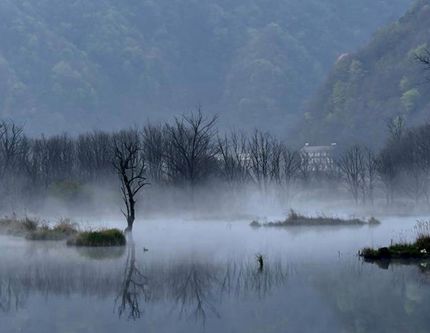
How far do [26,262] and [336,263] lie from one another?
9.74 metres

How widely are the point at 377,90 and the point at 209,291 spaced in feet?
501

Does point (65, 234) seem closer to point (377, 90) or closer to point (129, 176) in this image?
point (129, 176)

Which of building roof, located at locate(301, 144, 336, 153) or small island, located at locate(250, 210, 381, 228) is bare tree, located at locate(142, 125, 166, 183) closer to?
small island, located at locate(250, 210, 381, 228)

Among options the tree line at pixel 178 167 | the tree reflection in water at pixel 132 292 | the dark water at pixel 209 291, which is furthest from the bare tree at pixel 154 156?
the tree reflection in water at pixel 132 292

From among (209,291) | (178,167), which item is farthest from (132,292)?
(178,167)

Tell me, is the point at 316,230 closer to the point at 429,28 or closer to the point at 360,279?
the point at 360,279


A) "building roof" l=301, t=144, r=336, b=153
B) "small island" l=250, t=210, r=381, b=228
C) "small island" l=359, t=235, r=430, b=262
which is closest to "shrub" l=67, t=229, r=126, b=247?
"small island" l=359, t=235, r=430, b=262

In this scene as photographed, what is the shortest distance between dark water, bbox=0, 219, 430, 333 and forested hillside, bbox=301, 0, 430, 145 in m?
123

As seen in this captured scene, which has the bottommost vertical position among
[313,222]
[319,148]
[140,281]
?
[140,281]

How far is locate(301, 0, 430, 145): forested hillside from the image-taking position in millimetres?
157250

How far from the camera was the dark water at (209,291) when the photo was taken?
16844 millimetres

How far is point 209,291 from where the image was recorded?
70.6ft

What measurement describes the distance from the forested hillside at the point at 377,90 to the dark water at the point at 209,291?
12332 cm

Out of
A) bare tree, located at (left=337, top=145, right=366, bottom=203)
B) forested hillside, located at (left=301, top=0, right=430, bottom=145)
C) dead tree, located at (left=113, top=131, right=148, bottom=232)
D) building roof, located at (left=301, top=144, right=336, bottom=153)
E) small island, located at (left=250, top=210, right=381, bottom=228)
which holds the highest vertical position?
forested hillside, located at (left=301, top=0, right=430, bottom=145)
